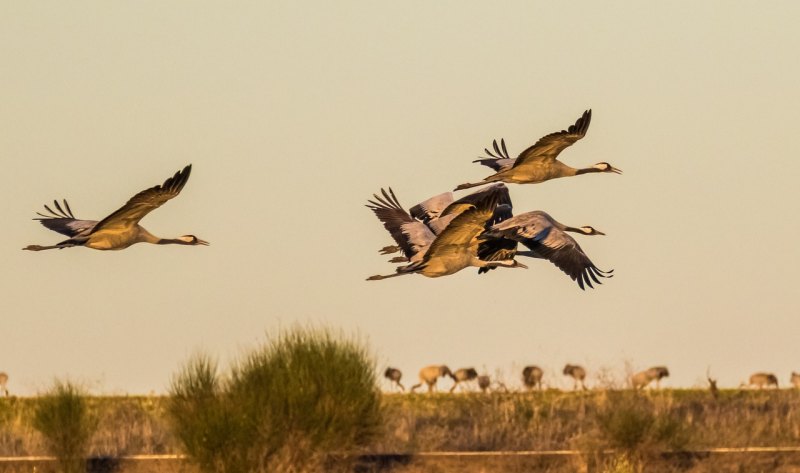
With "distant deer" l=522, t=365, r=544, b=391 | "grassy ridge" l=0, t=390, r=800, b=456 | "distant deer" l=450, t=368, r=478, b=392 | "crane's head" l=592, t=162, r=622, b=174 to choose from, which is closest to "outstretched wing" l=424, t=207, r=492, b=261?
"crane's head" l=592, t=162, r=622, b=174

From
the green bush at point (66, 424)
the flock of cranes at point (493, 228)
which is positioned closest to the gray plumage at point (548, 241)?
the flock of cranes at point (493, 228)

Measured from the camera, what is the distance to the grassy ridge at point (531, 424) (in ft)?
92.3

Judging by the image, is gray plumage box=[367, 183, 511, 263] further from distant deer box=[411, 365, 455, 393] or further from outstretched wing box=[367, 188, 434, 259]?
distant deer box=[411, 365, 455, 393]

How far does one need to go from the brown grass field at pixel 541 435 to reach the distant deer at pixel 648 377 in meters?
0.38

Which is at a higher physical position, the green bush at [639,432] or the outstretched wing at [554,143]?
the outstretched wing at [554,143]

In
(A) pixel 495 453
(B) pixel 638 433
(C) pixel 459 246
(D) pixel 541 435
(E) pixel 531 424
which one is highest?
(C) pixel 459 246

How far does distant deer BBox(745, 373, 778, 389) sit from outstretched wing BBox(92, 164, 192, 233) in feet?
62.6

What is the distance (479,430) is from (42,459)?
239 inches

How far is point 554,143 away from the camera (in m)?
24.1

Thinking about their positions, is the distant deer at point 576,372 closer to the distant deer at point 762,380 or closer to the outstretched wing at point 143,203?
the distant deer at point 762,380

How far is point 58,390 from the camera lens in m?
29.3

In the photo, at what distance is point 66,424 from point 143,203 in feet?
18.5

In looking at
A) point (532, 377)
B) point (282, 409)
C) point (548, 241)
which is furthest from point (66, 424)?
point (532, 377)

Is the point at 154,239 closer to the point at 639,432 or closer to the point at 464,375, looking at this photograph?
the point at 639,432
